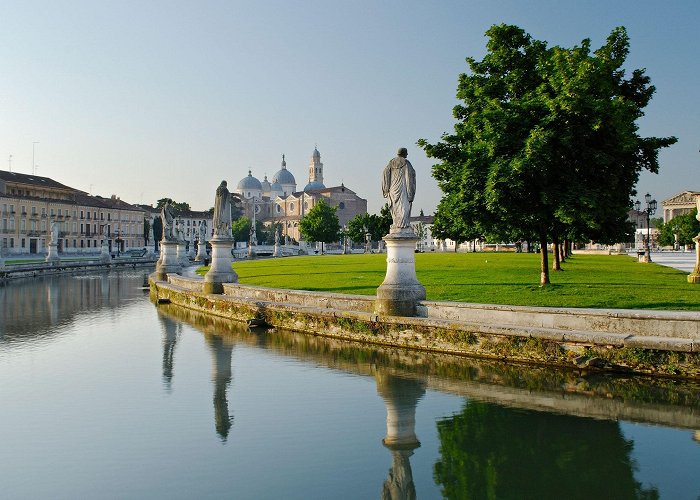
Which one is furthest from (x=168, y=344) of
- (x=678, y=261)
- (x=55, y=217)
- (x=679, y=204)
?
(x=679, y=204)

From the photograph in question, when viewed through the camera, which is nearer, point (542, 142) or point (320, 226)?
point (542, 142)

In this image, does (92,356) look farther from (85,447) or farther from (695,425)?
(695,425)

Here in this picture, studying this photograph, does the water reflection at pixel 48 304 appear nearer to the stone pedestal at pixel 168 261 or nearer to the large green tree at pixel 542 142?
the stone pedestal at pixel 168 261

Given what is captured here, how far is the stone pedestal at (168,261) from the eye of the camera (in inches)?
1267

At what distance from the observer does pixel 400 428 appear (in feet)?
26.4

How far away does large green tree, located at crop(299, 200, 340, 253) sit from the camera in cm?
10244

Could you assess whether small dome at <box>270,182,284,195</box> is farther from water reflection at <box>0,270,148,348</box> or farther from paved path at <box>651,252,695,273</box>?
water reflection at <box>0,270,148,348</box>

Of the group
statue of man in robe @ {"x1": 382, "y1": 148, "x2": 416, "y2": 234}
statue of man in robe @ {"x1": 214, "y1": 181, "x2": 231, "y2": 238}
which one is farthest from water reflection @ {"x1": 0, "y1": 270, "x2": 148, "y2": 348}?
statue of man in robe @ {"x1": 382, "y1": 148, "x2": 416, "y2": 234}

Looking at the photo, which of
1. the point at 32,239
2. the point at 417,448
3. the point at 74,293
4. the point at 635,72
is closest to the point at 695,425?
the point at 417,448

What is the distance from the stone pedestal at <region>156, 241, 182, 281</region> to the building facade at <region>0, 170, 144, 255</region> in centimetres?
4587

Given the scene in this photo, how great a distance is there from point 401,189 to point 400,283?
2248 mm

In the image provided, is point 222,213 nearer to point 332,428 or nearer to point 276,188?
point 332,428

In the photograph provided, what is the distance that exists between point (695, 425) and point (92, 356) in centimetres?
1151

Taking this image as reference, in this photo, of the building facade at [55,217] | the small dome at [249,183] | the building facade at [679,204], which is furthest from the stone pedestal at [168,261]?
the small dome at [249,183]
